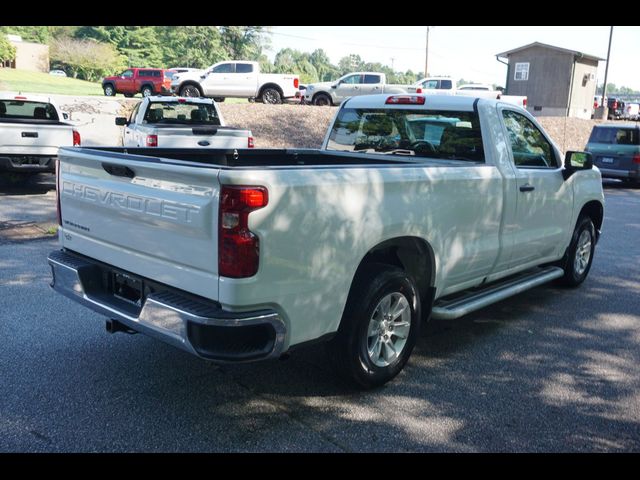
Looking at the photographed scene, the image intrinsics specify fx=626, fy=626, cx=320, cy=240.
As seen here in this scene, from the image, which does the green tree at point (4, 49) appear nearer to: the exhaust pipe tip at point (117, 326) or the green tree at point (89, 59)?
the green tree at point (89, 59)

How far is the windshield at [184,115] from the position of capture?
40.9 feet

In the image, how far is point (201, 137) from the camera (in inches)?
436

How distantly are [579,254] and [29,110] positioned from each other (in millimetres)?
10258

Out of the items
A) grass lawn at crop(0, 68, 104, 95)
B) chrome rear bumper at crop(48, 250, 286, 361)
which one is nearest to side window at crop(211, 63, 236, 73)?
grass lawn at crop(0, 68, 104, 95)

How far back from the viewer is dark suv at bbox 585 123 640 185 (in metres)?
16.5

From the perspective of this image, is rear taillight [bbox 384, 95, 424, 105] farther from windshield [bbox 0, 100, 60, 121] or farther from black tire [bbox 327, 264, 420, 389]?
windshield [bbox 0, 100, 60, 121]

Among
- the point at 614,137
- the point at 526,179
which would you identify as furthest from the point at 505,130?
the point at 614,137

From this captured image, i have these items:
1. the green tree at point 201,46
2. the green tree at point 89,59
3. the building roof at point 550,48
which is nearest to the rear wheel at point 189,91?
the building roof at point 550,48

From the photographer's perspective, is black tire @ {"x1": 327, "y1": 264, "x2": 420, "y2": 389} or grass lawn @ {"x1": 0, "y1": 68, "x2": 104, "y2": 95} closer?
black tire @ {"x1": 327, "y1": 264, "x2": 420, "y2": 389}

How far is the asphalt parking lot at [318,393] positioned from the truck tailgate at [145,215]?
0.84m

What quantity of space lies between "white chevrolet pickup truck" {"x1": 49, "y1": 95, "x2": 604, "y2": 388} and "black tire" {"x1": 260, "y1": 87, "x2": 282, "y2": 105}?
843 inches

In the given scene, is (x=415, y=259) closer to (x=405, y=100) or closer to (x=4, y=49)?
(x=405, y=100)

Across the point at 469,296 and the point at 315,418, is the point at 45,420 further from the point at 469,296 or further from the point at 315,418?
the point at 469,296
